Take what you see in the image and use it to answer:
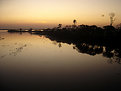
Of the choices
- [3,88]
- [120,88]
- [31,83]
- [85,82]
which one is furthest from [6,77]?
[120,88]

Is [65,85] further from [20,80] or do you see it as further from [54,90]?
[20,80]

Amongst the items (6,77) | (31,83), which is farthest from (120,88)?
(6,77)

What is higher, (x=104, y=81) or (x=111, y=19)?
(x=111, y=19)

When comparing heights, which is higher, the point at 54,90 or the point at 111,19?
the point at 111,19

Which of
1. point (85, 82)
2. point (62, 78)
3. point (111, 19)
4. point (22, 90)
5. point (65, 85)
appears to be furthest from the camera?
point (111, 19)

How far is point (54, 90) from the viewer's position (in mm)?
7227

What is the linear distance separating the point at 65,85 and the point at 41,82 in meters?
2.04

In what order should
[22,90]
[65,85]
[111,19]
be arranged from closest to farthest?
[22,90] < [65,85] < [111,19]

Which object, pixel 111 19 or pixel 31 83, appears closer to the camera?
pixel 31 83

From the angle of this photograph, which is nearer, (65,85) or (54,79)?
(65,85)

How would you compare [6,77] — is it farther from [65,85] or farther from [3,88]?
[65,85]

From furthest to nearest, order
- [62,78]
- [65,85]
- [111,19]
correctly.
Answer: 1. [111,19]
2. [62,78]
3. [65,85]

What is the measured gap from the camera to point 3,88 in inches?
289

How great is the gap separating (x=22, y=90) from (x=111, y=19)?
6274 cm
